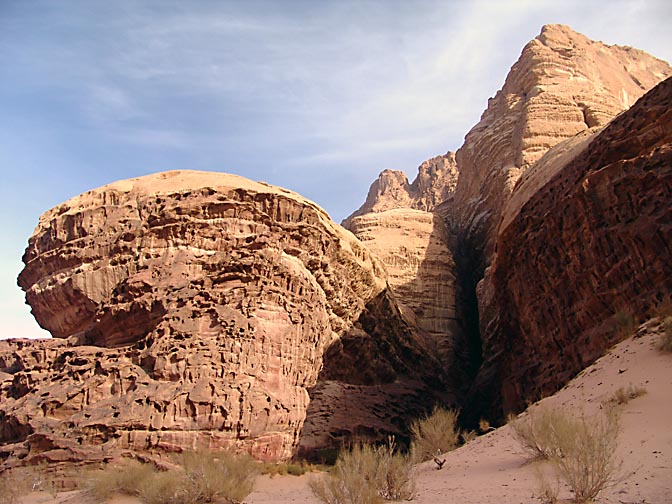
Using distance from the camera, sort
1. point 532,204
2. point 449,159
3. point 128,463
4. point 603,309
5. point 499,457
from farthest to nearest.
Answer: point 449,159, point 532,204, point 603,309, point 128,463, point 499,457

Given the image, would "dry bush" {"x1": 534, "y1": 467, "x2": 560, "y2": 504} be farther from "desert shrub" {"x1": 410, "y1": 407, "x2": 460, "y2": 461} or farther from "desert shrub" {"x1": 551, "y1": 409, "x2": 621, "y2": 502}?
"desert shrub" {"x1": 410, "y1": 407, "x2": 460, "y2": 461}

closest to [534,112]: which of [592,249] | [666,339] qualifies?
[592,249]

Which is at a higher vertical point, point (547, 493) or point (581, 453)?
point (581, 453)

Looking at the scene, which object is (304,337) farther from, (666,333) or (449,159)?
(449,159)

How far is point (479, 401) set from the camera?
3322cm

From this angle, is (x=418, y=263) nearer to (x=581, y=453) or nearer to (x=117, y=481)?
(x=117, y=481)

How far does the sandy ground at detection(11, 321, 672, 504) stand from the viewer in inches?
342

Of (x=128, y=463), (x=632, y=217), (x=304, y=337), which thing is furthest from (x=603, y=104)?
(x=128, y=463)

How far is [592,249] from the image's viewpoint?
20562mm

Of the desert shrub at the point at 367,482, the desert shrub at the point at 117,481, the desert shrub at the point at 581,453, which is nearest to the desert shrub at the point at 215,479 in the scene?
the desert shrub at the point at 117,481

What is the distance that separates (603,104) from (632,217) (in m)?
27.6

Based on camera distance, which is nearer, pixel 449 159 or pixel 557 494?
pixel 557 494

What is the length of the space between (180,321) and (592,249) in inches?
548

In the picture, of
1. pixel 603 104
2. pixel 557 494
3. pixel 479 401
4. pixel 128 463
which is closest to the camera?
pixel 557 494
